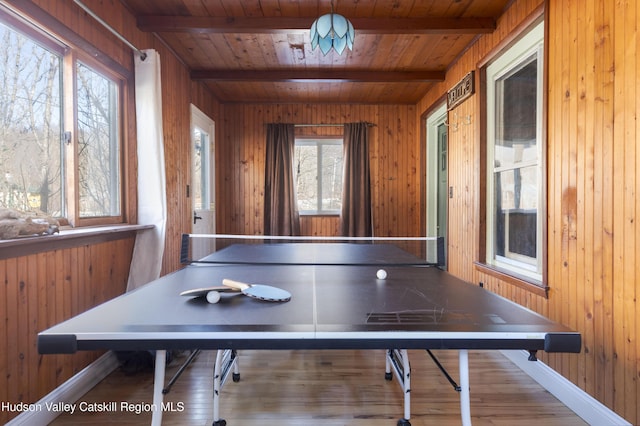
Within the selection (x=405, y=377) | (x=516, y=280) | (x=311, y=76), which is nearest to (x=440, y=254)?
(x=405, y=377)

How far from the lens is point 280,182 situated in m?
4.52

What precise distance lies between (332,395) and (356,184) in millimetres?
3070

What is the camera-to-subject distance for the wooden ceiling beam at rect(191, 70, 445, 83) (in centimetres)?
348

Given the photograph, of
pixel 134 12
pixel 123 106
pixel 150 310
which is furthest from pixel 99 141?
pixel 150 310

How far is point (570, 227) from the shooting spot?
1.81 meters

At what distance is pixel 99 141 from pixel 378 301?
2.16m

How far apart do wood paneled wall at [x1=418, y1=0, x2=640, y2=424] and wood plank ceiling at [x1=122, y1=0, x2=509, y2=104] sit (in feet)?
2.30

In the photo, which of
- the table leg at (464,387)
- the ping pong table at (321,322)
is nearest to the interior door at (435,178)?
the ping pong table at (321,322)

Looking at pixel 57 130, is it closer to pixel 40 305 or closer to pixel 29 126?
pixel 29 126

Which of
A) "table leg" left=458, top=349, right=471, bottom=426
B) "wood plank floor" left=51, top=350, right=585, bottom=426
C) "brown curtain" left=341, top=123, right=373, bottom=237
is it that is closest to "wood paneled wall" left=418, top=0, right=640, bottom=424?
"wood plank floor" left=51, top=350, right=585, bottom=426

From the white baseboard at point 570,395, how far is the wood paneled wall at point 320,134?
2.60 metres

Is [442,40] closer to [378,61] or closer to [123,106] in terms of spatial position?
[378,61]

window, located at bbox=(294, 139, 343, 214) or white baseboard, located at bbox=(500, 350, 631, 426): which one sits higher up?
window, located at bbox=(294, 139, 343, 214)

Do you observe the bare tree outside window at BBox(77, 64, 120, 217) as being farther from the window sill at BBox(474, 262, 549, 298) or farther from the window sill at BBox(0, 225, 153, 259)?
the window sill at BBox(474, 262, 549, 298)
